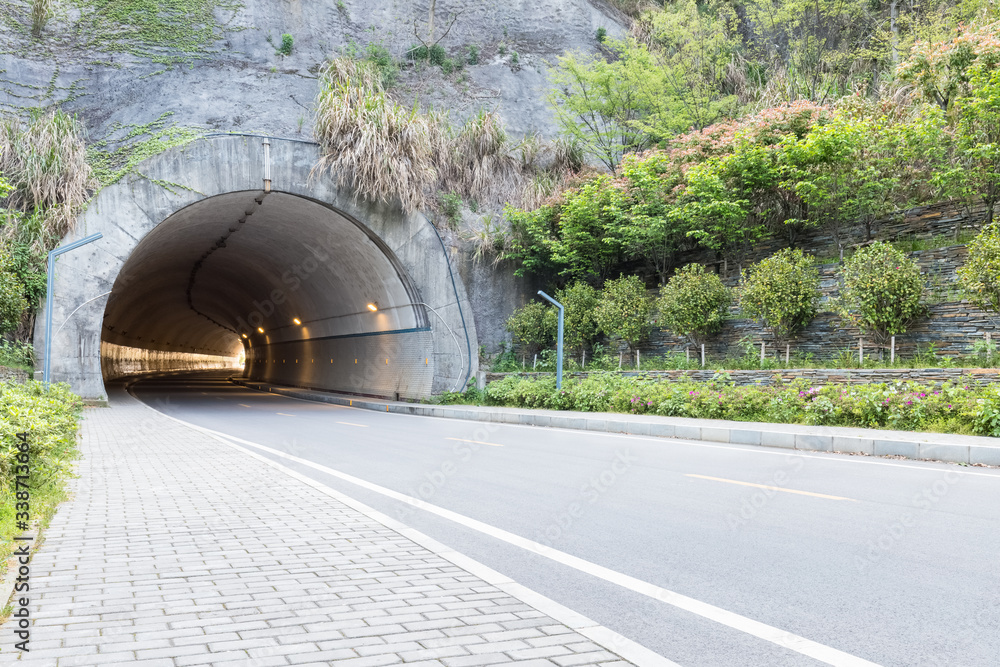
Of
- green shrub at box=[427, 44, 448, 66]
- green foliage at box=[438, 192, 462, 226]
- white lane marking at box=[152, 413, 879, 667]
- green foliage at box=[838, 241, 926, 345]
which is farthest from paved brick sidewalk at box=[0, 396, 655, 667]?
green shrub at box=[427, 44, 448, 66]

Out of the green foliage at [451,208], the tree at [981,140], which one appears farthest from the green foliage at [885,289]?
the green foliage at [451,208]

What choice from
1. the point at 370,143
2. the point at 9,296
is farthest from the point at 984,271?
the point at 9,296

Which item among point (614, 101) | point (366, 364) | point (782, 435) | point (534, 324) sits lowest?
point (782, 435)

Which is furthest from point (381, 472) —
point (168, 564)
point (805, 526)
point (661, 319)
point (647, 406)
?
point (661, 319)

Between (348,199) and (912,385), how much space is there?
1729cm

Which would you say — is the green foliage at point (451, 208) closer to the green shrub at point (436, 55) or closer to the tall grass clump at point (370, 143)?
the tall grass clump at point (370, 143)

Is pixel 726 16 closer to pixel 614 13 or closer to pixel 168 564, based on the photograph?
pixel 614 13

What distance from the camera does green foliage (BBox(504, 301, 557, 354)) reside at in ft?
84.5

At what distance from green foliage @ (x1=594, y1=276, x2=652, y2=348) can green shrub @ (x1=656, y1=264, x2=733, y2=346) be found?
1.37 meters

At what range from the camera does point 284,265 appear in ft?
102

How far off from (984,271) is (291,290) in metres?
27.7

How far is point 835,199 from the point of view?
2003cm

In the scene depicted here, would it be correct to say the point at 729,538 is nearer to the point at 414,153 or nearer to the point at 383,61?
the point at 414,153

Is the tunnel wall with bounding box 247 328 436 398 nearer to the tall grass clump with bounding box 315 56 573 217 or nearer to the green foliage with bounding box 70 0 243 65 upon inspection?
the tall grass clump with bounding box 315 56 573 217
